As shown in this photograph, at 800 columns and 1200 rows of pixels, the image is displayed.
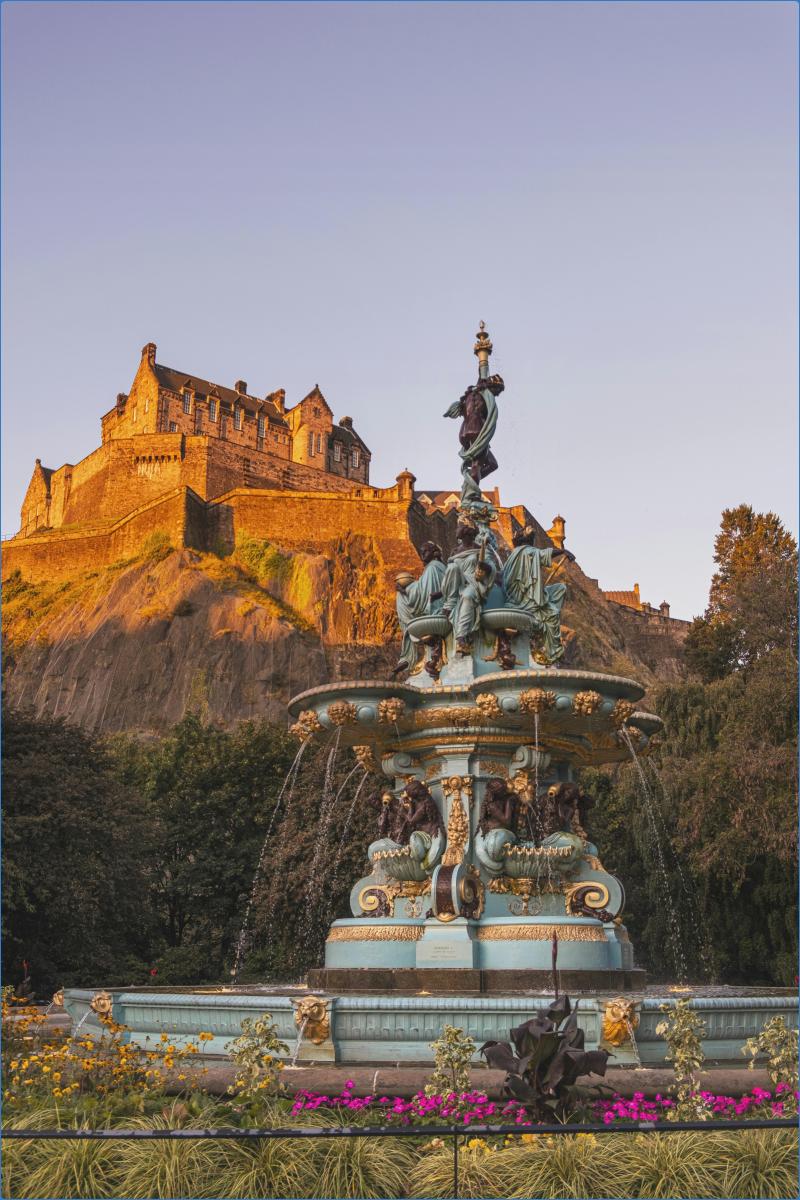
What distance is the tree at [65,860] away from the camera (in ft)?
76.5

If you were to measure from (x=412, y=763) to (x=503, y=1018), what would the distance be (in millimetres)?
4828

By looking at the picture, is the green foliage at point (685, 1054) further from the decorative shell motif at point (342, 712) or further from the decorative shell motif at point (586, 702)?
the decorative shell motif at point (342, 712)

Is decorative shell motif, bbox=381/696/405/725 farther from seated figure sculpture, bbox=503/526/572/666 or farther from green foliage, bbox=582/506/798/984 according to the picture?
green foliage, bbox=582/506/798/984

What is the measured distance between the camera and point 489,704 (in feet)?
39.8

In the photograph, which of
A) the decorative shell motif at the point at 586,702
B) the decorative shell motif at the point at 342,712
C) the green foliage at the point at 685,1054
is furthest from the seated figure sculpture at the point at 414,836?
the green foliage at the point at 685,1054

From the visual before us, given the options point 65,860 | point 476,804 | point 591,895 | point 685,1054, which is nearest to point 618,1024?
point 685,1054

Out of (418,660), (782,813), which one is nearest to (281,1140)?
(418,660)

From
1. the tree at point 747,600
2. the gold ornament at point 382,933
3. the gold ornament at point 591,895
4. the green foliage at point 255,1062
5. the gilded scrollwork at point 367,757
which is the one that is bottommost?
the green foliage at point 255,1062

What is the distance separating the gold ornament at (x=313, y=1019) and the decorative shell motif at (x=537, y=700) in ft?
13.5

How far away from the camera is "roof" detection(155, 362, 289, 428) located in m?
95.9

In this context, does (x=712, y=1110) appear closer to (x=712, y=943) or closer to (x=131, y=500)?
(x=712, y=943)

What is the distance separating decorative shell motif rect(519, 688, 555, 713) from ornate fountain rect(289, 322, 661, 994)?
0.01 m

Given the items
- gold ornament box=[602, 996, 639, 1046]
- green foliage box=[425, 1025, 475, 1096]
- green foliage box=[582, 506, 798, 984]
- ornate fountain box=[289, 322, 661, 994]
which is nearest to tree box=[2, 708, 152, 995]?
green foliage box=[582, 506, 798, 984]

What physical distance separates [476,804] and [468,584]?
252cm
